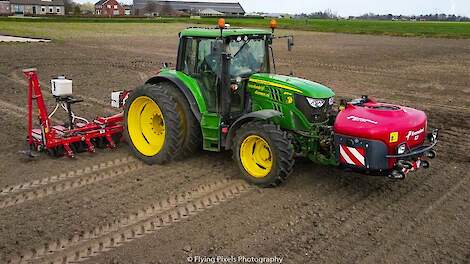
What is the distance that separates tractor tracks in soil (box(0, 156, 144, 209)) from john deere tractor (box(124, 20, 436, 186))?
406mm

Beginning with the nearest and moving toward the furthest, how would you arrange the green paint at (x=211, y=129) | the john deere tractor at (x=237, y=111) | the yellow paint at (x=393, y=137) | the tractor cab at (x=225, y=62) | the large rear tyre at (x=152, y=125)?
1. the yellow paint at (x=393, y=137)
2. the john deere tractor at (x=237, y=111)
3. the tractor cab at (x=225, y=62)
4. the green paint at (x=211, y=129)
5. the large rear tyre at (x=152, y=125)

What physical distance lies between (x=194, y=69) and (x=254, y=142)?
1.54 m

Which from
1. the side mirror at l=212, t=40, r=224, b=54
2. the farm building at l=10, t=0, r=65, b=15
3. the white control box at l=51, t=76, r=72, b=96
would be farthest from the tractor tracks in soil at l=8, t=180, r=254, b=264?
the farm building at l=10, t=0, r=65, b=15

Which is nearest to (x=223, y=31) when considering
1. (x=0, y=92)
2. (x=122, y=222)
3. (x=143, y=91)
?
(x=143, y=91)

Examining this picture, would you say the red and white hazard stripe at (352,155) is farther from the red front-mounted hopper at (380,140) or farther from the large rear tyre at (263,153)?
the large rear tyre at (263,153)

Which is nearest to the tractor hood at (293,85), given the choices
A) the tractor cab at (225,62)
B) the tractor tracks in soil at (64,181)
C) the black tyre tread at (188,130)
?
the tractor cab at (225,62)

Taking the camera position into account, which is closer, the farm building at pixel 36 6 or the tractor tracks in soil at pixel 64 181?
the tractor tracks in soil at pixel 64 181

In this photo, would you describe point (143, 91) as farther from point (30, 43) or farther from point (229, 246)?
point (30, 43)

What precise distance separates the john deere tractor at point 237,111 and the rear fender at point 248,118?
1cm

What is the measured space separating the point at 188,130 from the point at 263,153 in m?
1.28

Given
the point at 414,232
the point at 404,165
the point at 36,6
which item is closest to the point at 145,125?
the point at 404,165

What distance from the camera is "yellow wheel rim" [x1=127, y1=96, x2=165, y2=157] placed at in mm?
7531

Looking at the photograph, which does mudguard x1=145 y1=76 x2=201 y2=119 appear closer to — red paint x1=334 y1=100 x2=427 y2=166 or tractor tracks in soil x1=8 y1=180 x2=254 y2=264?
tractor tracks in soil x1=8 y1=180 x2=254 y2=264

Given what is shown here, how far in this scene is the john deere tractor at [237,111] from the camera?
610 centimetres
